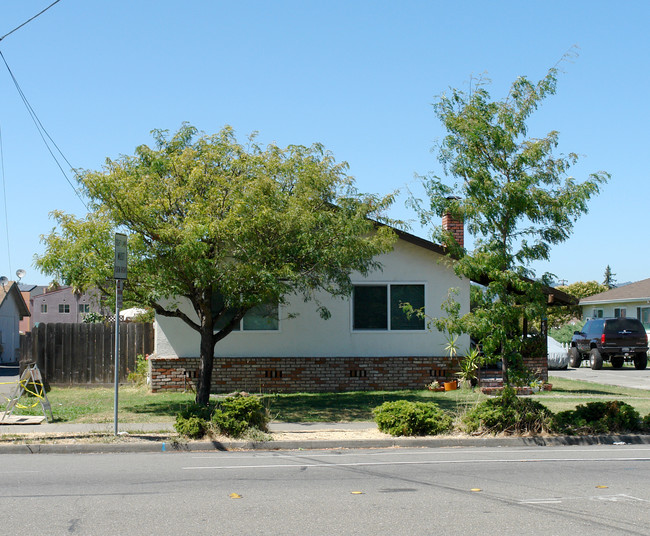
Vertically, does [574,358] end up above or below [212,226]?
below

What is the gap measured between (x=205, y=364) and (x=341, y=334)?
16.4 ft

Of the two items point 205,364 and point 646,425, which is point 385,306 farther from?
point 646,425

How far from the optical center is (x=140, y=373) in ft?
64.7

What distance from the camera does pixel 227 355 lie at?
18469 millimetres

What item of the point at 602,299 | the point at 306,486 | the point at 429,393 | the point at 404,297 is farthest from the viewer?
the point at 602,299

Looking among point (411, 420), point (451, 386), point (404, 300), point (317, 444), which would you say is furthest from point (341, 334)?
point (317, 444)

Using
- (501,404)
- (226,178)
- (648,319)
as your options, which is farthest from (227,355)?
(648,319)

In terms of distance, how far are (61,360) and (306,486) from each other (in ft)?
44.5

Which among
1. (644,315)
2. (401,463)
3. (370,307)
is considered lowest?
(401,463)

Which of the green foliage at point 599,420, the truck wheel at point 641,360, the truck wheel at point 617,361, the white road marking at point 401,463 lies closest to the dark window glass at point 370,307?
the green foliage at point 599,420

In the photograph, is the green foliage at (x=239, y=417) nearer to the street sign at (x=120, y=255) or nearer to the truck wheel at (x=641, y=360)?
the street sign at (x=120, y=255)

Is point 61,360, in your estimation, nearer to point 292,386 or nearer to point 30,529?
point 292,386

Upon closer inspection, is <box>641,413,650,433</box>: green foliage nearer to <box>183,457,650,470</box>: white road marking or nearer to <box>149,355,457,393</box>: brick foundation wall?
<box>183,457,650,470</box>: white road marking

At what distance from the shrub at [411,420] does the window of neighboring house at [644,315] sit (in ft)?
90.4
